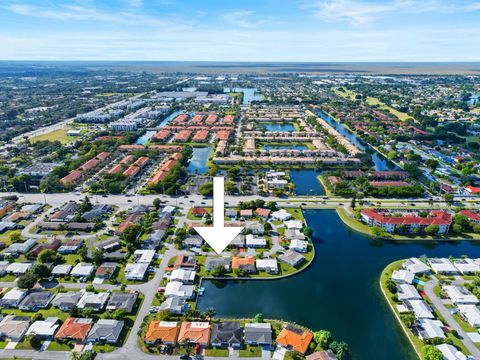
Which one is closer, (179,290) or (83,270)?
(179,290)

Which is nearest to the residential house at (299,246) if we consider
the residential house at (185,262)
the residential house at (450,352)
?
the residential house at (185,262)

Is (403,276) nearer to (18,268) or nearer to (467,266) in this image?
(467,266)

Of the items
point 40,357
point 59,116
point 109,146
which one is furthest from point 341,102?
point 40,357

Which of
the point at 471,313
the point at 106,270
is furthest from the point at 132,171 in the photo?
the point at 471,313

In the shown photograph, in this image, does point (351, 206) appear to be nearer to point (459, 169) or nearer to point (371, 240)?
point (371, 240)

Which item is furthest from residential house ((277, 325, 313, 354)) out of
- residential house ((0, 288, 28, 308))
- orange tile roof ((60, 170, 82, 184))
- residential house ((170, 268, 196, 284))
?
orange tile roof ((60, 170, 82, 184))

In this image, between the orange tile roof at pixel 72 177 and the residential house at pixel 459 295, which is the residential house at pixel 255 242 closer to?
the residential house at pixel 459 295
